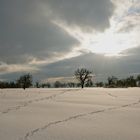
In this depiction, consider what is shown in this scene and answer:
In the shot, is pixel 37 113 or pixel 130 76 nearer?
pixel 37 113

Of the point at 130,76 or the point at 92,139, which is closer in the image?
the point at 92,139

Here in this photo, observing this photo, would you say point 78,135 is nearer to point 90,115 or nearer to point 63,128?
point 63,128

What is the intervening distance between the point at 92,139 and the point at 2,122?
177 centimetres

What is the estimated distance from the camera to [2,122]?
4.66m

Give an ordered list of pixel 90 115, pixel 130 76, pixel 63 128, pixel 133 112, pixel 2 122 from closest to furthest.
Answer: pixel 63 128, pixel 2 122, pixel 90 115, pixel 133 112, pixel 130 76

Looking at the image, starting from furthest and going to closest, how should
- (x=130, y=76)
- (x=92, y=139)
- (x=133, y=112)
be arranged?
1. (x=130, y=76)
2. (x=133, y=112)
3. (x=92, y=139)

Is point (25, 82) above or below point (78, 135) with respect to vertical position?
above

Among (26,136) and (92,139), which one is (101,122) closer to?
(92,139)

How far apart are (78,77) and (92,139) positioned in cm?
4456

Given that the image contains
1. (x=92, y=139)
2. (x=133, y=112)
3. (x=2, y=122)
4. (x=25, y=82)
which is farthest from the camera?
(x=25, y=82)

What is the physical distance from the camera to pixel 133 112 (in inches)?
224

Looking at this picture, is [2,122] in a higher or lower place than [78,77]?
lower

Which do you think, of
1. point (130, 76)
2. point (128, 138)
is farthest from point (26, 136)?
point (130, 76)

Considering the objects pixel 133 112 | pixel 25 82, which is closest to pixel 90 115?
pixel 133 112
